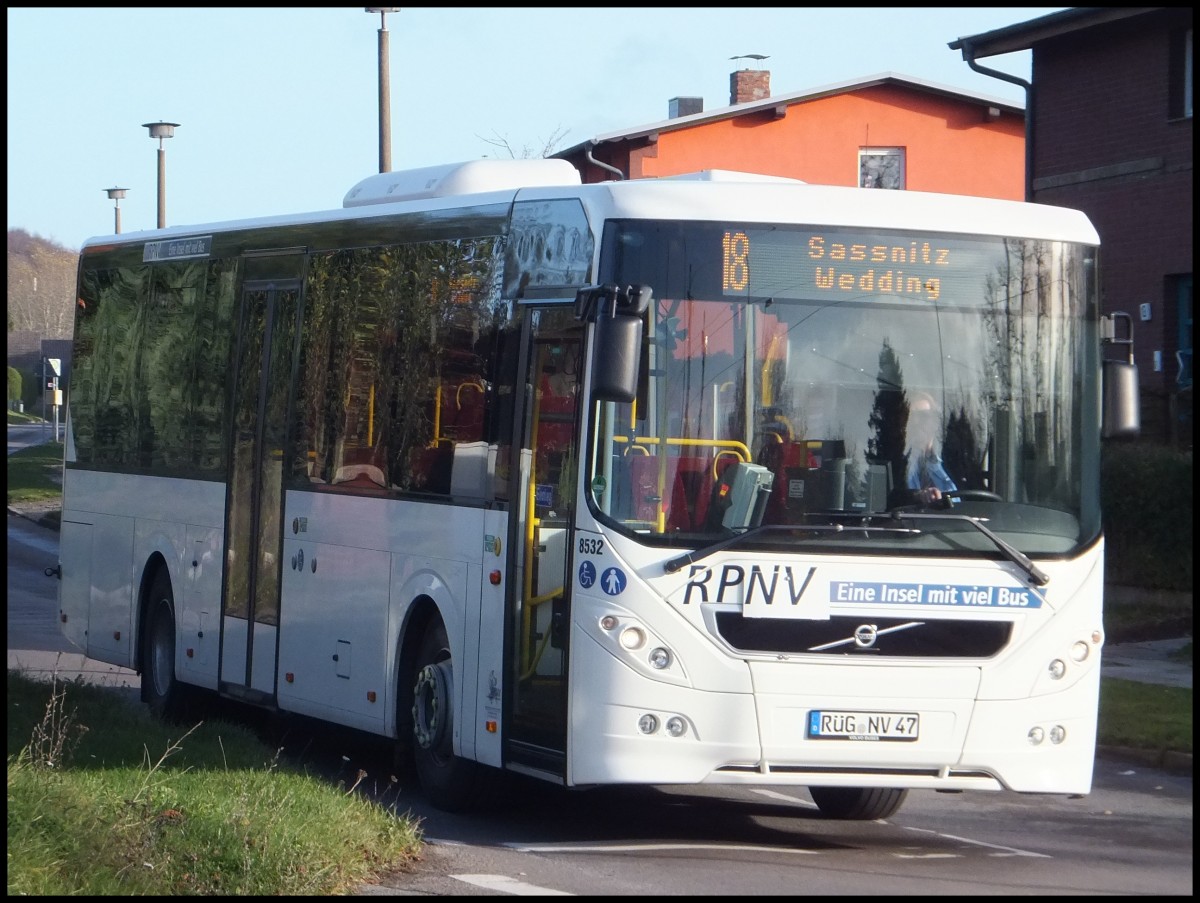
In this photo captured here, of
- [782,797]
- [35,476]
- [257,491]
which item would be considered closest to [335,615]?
[257,491]

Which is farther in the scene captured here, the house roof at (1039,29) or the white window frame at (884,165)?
the white window frame at (884,165)

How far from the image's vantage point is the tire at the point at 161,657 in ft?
45.3

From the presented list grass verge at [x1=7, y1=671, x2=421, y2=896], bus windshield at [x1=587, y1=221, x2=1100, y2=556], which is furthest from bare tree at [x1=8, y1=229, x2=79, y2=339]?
bus windshield at [x1=587, y1=221, x2=1100, y2=556]

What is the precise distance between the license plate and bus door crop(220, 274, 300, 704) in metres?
4.63

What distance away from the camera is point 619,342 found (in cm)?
833

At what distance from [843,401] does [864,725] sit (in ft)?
4.86

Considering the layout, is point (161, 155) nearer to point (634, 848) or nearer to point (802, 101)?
point (802, 101)

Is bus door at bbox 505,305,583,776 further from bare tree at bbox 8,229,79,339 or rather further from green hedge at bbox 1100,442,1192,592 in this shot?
bare tree at bbox 8,229,79,339

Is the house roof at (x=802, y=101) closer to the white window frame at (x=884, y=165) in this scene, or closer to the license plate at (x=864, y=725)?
the white window frame at (x=884, y=165)

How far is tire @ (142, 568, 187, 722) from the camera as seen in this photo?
45.3 feet

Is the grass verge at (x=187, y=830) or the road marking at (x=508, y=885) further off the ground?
the grass verge at (x=187, y=830)

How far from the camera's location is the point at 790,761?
868 centimetres

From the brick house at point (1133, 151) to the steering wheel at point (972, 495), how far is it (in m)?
15.1

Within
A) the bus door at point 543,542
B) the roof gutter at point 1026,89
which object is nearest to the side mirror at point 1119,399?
the bus door at point 543,542
